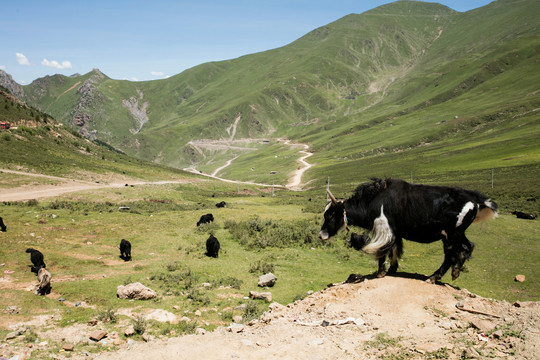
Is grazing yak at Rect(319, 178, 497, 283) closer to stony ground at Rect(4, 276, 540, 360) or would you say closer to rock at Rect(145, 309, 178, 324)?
stony ground at Rect(4, 276, 540, 360)

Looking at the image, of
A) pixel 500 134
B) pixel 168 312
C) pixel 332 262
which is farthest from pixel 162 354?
pixel 500 134

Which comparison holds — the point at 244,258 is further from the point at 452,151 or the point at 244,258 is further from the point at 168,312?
the point at 452,151

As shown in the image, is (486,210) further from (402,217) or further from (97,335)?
(97,335)

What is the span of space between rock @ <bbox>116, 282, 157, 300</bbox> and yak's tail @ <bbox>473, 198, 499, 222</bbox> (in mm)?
11693

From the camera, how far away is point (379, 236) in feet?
32.5

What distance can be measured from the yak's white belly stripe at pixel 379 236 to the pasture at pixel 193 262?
4.52 metres

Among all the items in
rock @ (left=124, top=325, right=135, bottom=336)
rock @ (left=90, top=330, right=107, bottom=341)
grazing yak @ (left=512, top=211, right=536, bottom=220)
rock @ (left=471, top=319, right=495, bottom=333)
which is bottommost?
grazing yak @ (left=512, top=211, right=536, bottom=220)

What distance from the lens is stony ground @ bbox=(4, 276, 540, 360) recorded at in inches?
271

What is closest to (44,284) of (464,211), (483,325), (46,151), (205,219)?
(483,325)

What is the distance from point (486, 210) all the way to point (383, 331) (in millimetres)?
4782

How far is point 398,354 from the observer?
686 centimetres

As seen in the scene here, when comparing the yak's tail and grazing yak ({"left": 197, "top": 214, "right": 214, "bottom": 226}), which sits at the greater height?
the yak's tail

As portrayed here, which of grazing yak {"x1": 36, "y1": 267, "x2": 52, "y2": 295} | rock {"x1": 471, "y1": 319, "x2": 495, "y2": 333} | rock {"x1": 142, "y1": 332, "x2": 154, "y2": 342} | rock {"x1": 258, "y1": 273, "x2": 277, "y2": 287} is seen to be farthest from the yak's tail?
grazing yak {"x1": 36, "y1": 267, "x2": 52, "y2": 295}

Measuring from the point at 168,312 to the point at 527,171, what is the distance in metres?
68.5
